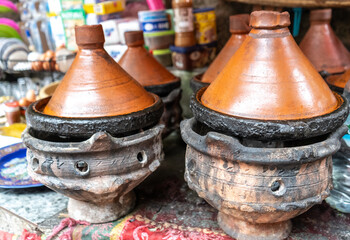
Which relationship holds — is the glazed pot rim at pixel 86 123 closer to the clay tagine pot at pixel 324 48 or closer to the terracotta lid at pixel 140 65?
the terracotta lid at pixel 140 65

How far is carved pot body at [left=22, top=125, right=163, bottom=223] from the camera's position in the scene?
136 cm

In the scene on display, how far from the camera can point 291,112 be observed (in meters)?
1.21

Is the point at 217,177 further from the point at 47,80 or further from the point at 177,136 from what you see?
the point at 47,80

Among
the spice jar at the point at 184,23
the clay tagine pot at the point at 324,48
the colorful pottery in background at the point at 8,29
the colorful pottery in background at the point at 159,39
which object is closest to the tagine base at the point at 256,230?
the clay tagine pot at the point at 324,48

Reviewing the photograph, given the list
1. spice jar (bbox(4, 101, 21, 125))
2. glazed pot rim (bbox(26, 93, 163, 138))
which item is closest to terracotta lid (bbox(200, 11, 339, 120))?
glazed pot rim (bbox(26, 93, 163, 138))

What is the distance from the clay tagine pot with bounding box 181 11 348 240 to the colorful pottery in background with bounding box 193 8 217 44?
5.07ft

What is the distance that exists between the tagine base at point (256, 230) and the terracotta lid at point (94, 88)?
661mm

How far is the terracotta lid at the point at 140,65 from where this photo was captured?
7.06 ft

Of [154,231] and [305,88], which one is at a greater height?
[305,88]

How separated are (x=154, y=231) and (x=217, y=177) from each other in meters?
0.49

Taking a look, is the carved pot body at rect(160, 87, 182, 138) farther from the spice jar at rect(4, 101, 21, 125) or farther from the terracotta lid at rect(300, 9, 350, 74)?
the spice jar at rect(4, 101, 21, 125)

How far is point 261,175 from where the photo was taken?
47.2 inches

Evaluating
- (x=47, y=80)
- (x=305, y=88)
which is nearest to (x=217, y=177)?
(x=305, y=88)

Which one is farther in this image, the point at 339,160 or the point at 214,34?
the point at 214,34
